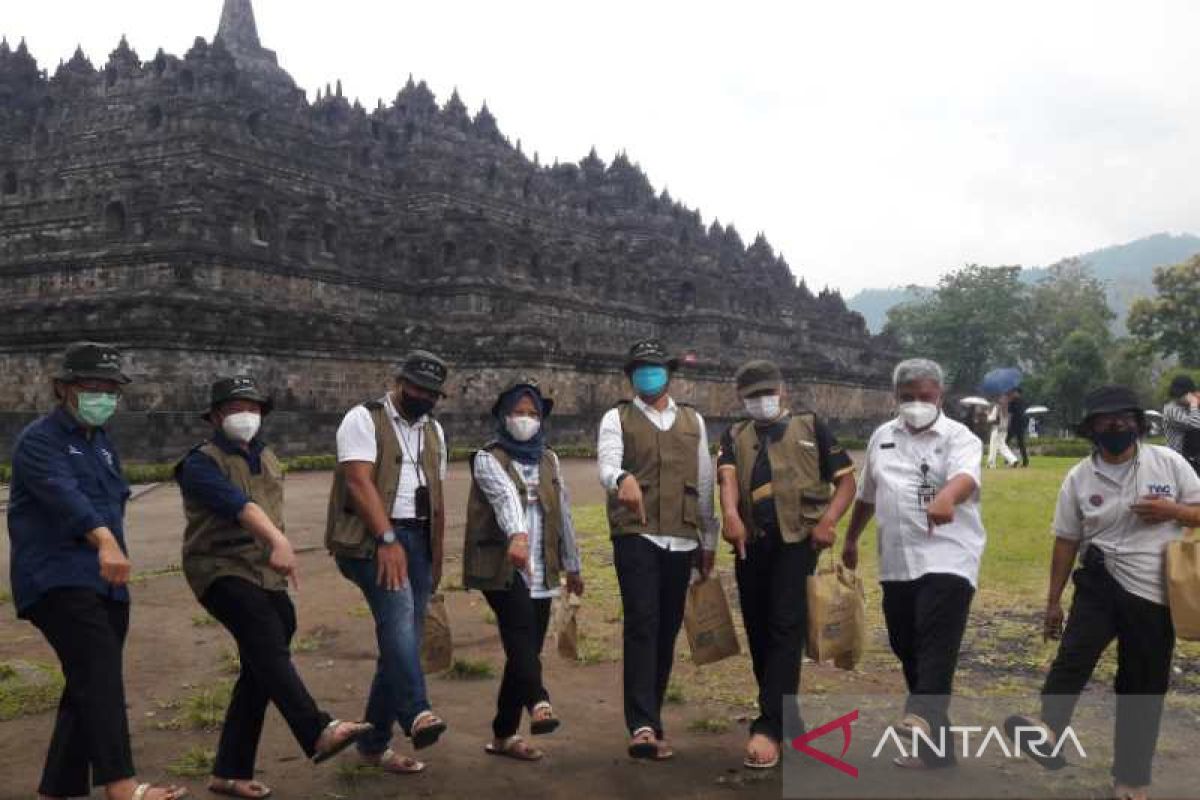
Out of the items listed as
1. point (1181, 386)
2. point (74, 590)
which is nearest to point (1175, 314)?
point (1181, 386)

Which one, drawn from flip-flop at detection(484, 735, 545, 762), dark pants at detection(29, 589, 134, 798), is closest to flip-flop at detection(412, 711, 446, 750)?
flip-flop at detection(484, 735, 545, 762)

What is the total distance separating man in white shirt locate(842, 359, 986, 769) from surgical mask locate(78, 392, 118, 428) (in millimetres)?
3776

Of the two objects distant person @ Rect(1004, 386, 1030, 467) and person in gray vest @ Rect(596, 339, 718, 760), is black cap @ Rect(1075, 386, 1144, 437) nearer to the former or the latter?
person in gray vest @ Rect(596, 339, 718, 760)

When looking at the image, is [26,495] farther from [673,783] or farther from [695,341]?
[695,341]

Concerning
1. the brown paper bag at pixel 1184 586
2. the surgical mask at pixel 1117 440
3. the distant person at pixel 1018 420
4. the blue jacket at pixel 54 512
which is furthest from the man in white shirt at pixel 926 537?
the distant person at pixel 1018 420

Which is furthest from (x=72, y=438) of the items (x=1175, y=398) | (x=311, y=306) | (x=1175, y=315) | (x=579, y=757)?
(x=1175, y=315)

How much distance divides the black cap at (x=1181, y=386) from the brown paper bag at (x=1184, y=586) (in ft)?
22.7

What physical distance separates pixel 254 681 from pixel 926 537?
3.33 m

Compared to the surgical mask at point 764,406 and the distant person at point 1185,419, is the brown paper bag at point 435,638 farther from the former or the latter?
the distant person at point 1185,419

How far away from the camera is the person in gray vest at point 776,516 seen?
5.75 meters

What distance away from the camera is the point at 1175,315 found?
163 ft

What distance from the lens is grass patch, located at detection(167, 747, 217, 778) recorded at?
17.9ft

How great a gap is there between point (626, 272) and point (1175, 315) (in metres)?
26.0

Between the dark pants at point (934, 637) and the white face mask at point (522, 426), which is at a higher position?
the white face mask at point (522, 426)
